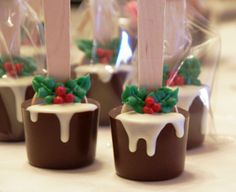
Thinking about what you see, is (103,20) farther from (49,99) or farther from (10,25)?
(49,99)

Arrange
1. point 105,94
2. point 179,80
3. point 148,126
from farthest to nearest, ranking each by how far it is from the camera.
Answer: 1. point 105,94
2. point 179,80
3. point 148,126

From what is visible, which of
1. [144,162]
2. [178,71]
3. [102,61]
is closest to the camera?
[144,162]

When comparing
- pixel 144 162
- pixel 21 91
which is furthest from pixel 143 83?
pixel 21 91

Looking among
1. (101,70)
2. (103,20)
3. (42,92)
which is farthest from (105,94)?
(42,92)

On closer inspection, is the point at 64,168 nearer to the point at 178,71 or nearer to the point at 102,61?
the point at 178,71

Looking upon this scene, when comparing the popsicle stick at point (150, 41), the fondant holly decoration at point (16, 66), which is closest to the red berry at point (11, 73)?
the fondant holly decoration at point (16, 66)

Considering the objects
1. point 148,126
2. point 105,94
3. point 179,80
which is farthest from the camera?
point 105,94

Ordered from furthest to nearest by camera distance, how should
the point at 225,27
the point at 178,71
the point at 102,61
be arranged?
the point at 225,27 → the point at 102,61 → the point at 178,71
